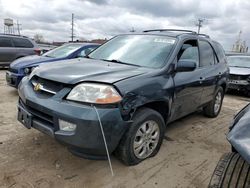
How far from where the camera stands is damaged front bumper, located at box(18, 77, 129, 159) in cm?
248

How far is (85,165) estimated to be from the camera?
10.1 ft

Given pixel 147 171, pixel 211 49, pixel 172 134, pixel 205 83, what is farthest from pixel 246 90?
pixel 147 171

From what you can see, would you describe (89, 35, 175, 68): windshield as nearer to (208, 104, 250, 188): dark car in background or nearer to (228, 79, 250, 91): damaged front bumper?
(208, 104, 250, 188): dark car in background

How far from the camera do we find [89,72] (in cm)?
292

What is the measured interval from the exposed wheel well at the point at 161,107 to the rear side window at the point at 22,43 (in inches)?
381

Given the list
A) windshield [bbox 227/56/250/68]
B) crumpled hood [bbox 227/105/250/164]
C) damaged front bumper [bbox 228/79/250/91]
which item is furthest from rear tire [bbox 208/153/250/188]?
windshield [bbox 227/56/250/68]

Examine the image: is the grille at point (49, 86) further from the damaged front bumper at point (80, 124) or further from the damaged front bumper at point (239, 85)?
the damaged front bumper at point (239, 85)

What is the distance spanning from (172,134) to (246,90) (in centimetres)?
555

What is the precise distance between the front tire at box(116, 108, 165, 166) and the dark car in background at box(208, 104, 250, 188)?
1034 millimetres

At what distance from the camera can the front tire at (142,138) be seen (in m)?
2.84

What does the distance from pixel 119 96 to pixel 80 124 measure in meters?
0.50

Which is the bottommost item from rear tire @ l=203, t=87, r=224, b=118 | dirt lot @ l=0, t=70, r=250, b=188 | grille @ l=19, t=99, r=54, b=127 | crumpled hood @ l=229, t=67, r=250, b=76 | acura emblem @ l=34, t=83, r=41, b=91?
dirt lot @ l=0, t=70, r=250, b=188

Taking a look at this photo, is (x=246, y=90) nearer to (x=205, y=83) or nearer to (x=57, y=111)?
(x=205, y=83)

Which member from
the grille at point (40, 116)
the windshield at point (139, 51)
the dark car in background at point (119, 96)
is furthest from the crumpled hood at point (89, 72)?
the grille at point (40, 116)
